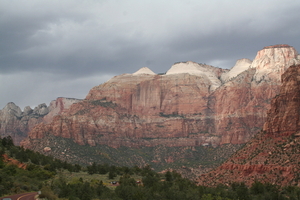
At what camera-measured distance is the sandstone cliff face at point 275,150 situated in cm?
9462

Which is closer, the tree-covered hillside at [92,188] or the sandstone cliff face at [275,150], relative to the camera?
the tree-covered hillside at [92,188]

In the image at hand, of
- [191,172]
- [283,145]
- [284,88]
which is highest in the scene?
[284,88]

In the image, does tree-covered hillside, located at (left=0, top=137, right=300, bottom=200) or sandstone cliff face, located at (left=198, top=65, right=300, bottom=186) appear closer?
tree-covered hillside, located at (left=0, top=137, right=300, bottom=200)

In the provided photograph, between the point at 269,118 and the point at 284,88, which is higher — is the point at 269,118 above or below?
below

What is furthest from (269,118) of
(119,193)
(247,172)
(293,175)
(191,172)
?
(191,172)

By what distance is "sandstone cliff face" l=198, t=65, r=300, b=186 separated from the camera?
3725 inches

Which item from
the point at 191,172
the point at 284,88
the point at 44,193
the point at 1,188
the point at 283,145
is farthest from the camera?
the point at 191,172

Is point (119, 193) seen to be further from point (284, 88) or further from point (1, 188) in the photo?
point (284, 88)

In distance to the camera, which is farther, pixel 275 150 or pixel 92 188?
pixel 275 150

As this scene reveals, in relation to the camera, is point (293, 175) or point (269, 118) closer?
point (293, 175)

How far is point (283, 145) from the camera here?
101750mm

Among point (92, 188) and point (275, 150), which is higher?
point (275, 150)

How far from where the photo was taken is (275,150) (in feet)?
335

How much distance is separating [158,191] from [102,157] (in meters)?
107
